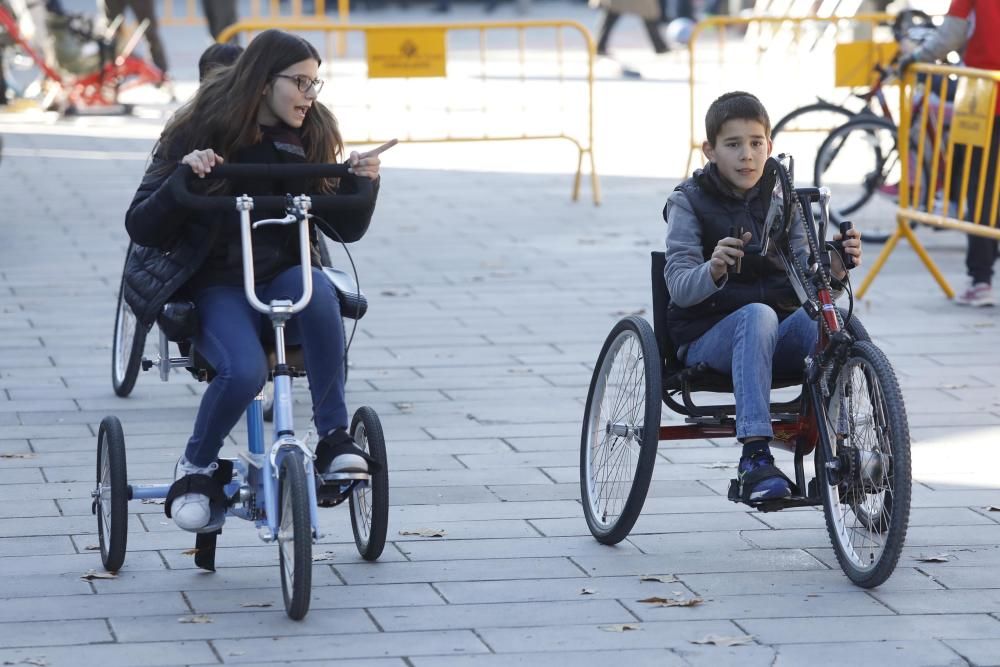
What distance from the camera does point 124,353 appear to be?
7207 millimetres

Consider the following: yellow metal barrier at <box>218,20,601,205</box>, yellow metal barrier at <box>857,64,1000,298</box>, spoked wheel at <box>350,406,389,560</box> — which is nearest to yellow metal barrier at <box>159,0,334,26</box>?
yellow metal barrier at <box>218,20,601,205</box>

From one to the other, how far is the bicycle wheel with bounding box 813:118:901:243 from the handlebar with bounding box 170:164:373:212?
21.9 feet

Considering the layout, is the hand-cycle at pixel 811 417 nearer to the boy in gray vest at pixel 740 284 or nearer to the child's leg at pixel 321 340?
the boy in gray vest at pixel 740 284

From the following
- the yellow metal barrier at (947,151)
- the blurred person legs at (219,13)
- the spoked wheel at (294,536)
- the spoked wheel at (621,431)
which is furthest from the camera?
the blurred person legs at (219,13)

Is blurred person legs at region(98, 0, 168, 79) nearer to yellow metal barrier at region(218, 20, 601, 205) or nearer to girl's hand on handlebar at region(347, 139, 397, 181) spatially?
yellow metal barrier at region(218, 20, 601, 205)

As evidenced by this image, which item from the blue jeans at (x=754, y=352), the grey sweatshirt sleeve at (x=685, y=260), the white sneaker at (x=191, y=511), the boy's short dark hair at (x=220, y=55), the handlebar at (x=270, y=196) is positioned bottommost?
the white sneaker at (x=191, y=511)

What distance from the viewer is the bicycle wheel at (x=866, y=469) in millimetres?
4445

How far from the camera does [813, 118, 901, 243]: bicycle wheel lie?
36.2 feet

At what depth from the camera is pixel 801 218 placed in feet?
15.8

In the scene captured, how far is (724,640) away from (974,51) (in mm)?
5577

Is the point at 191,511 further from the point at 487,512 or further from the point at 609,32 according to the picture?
the point at 609,32

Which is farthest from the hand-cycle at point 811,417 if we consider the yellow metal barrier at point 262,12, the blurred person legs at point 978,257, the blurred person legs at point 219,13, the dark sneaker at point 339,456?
the yellow metal barrier at point 262,12

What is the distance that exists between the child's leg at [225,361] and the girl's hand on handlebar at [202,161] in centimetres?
38

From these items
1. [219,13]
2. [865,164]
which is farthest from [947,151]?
[219,13]
